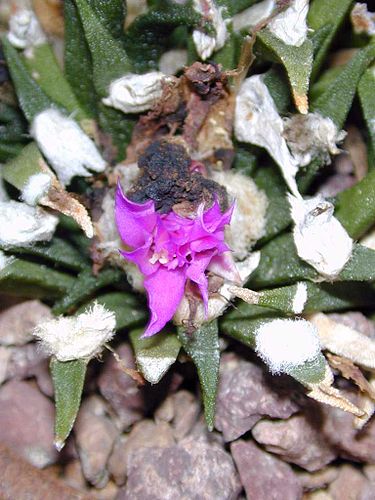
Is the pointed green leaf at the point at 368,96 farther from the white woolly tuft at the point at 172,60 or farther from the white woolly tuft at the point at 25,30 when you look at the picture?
the white woolly tuft at the point at 25,30

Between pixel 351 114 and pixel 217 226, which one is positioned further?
pixel 351 114

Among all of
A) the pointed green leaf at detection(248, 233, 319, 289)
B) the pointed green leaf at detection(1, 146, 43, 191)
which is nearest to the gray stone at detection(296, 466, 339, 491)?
the pointed green leaf at detection(248, 233, 319, 289)

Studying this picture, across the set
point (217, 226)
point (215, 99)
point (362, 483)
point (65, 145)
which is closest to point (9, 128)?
point (65, 145)

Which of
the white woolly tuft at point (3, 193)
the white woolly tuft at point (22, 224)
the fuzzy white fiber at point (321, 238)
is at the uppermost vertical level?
the white woolly tuft at point (22, 224)

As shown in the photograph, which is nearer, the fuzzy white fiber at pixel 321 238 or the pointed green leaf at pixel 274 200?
the fuzzy white fiber at pixel 321 238

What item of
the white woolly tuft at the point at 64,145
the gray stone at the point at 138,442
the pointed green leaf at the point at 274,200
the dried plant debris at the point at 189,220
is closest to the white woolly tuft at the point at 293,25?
the dried plant debris at the point at 189,220

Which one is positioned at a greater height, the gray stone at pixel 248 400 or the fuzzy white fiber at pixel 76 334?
the fuzzy white fiber at pixel 76 334

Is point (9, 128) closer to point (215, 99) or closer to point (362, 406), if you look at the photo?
point (215, 99)
